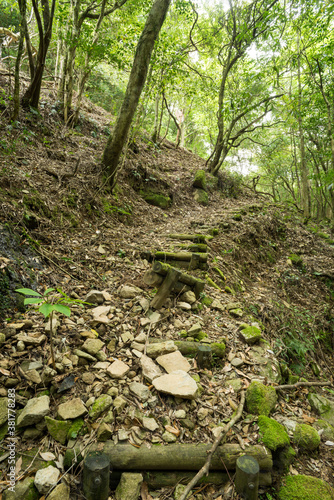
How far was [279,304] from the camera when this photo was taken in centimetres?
533

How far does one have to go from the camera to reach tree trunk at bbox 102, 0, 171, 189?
16.5ft

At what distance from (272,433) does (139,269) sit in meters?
2.70

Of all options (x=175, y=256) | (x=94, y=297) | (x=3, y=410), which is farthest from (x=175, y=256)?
(x=3, y=410)

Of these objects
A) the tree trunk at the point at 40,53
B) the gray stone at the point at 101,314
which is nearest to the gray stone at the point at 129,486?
the gray stone at the point at 101,314

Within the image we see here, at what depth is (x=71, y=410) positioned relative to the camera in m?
2.01

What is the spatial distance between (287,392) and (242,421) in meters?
0.93

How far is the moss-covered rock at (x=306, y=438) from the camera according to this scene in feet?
7.56

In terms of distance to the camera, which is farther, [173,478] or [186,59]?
[186,59]

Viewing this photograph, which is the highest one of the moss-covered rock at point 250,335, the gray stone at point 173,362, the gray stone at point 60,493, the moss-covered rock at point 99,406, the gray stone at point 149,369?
the moss-covered rock at point 250,335

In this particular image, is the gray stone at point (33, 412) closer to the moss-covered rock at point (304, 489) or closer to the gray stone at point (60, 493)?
the gray stone at point (60, 493)

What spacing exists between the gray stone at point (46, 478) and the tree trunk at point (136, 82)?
5.24 meters

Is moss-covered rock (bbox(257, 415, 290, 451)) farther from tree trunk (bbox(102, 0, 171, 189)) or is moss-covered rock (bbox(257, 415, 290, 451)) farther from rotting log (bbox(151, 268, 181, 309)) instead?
tree trunk (bbox(102, 0, 171, 189))

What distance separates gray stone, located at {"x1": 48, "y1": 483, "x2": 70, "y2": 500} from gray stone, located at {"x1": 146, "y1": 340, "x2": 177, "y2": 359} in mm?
1250

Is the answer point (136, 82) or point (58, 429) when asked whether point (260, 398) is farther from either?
point (136, 82)
